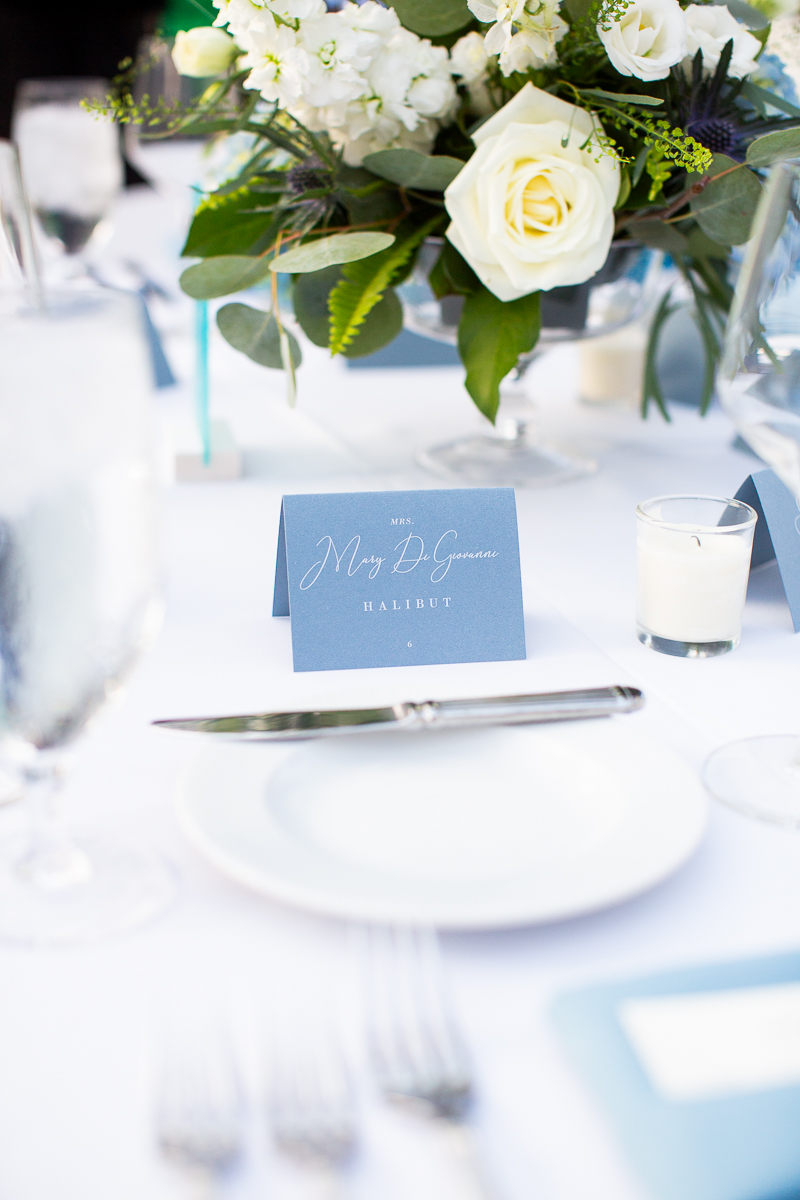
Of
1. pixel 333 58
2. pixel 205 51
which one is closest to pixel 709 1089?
pixel 333 58

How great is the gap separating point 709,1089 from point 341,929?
0.46 feet

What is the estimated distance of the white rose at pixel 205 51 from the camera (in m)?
0.88

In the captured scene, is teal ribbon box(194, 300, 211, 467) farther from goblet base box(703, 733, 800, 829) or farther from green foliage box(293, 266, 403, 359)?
goblet base box(703, 733, 800, 829)

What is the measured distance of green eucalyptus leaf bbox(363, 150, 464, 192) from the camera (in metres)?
0.76

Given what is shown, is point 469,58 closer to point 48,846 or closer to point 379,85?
point 379,85

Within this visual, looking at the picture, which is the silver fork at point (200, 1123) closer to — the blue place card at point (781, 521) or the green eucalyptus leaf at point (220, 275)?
the blue place card at point (781, 521)

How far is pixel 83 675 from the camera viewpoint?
1.15 ft

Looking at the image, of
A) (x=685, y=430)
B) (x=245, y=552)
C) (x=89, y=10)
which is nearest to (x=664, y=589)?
(x=245, y=552)

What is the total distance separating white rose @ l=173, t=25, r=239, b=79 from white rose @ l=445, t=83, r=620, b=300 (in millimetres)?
282

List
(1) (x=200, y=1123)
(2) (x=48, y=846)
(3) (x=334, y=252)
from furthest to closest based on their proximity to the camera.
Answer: (3) (x=334, y=252) → (2) (x=48, y=846) → (1) (x=200, y=1123)

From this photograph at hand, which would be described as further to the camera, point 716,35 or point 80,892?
point 716,35

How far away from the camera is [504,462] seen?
Answer: 39.3 inches

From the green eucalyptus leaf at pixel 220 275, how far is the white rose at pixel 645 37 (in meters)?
0.28

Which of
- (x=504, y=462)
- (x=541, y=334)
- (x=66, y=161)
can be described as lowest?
(x=504, y=462)
